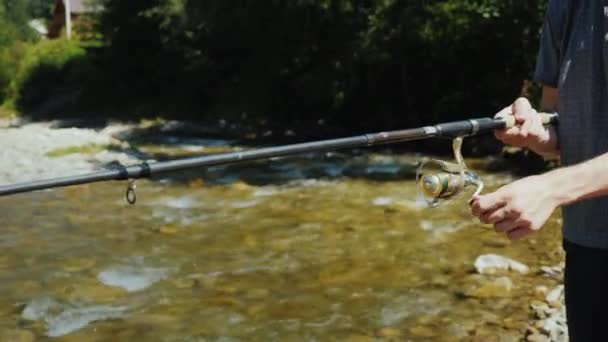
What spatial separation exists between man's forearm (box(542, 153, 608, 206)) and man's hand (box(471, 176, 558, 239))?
0.05 meters

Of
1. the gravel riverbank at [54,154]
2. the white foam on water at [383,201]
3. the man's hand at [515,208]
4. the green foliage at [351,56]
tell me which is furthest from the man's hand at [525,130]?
the green foliage at [351,56]

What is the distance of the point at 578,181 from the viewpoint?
177 centimetres

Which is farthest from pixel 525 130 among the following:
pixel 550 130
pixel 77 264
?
pixel 77 264

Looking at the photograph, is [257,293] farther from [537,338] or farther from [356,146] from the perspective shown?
[356,146]

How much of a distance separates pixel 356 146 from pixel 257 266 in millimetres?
6174

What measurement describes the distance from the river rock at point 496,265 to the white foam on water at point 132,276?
2923 mm

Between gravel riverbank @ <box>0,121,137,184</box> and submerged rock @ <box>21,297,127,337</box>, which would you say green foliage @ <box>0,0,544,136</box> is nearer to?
gravel riverbank @ <box>0,121,137,184</box>

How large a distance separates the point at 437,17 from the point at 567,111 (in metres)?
13.1

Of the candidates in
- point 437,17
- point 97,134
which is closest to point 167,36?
point 97,134

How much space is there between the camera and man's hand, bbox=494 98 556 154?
219cm

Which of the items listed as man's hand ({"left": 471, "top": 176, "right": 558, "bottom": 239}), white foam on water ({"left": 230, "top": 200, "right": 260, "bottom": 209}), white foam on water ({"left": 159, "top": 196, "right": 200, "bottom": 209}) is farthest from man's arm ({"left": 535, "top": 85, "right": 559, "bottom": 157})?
white foam on water ({"left": 159, "top": 196, "right": 200, "bottom": 209})

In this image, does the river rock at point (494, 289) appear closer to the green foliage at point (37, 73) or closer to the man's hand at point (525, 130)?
the man's hand at point (525, 130)

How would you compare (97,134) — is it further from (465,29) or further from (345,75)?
(465,29)

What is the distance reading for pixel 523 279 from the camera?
7.17m
